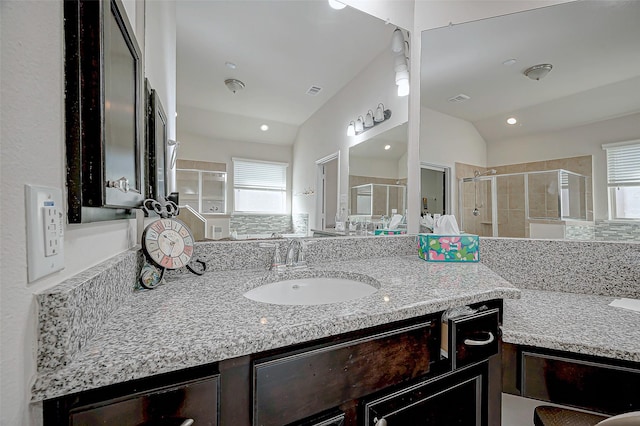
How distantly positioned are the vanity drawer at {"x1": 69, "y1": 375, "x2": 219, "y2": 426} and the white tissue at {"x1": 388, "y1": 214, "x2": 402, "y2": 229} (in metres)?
1.33

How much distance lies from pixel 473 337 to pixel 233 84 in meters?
1.38

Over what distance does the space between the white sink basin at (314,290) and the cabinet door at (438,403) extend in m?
0.35

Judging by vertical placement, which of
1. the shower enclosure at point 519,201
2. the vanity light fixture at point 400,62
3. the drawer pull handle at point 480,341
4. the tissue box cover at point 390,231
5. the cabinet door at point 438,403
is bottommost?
the cabinet door at point 438,403

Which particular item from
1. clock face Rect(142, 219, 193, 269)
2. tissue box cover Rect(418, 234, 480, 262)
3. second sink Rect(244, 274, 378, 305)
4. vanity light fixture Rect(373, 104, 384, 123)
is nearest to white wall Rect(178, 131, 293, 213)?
clock face Rect(142, 219, 193, 269)

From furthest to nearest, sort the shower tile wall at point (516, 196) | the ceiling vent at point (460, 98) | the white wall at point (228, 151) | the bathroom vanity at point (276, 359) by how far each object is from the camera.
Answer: the ceiling vent at point (460, 98), the shower tile wall at point (516, 196), the white wall at point (228, 151), the bathroom vanity at point (276, 359)

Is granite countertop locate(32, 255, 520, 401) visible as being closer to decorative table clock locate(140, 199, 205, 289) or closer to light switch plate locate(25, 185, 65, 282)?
decorative table clock locate(140, 199, 205, 289)

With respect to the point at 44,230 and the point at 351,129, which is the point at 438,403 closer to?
the point at 44,230

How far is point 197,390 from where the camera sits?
51cm

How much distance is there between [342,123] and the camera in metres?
1.58

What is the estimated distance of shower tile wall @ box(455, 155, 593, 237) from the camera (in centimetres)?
137

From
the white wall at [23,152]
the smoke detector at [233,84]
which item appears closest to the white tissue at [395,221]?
the smoke detector at [233,84]

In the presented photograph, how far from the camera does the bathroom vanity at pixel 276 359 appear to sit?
1.48 feet

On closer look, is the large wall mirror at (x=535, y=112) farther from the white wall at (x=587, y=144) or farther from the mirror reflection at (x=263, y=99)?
the mirror reflection at (x=263, y=99)

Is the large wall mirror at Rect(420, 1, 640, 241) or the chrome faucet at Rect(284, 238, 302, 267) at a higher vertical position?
the large wall mirror at Rect(420, 1, 640, 241)
